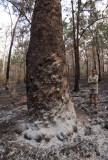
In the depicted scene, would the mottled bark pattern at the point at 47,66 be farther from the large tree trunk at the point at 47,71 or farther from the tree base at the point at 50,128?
the tree base at the point at 50,128

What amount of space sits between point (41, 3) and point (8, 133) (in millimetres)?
3493

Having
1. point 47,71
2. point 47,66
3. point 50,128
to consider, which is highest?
point 47,66

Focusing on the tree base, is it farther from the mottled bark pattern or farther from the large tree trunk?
the mottled bark pattern

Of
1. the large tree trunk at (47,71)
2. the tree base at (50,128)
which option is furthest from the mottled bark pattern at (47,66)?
the tree base at (50,128)

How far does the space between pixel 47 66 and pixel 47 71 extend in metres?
0.13

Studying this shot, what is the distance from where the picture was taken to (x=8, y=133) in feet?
9.34

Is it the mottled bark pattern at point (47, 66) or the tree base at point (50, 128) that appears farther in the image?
the mottled bark pattern at point (47, 66)

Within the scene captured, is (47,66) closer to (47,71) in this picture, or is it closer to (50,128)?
(47,71)

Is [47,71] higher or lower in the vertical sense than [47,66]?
lower

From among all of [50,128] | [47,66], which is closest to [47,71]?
[47,66]

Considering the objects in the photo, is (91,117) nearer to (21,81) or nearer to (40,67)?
(40,67)

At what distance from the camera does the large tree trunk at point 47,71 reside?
295 cm

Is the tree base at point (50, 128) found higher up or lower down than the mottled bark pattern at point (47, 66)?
lower down

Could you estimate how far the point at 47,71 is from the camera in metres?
3.02
